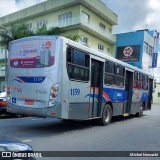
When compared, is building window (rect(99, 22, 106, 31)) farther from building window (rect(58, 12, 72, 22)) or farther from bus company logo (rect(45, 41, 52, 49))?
bus company logo (rect(45, 41, 52, 49))

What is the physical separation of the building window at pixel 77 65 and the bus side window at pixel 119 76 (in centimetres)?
309

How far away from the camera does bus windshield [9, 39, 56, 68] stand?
30.9 ft

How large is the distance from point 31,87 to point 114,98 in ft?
16.1

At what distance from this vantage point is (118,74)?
13492 mm

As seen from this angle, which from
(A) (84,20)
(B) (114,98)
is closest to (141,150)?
(B) (114,98)

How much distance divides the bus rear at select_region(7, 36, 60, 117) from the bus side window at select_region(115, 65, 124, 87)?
484cm

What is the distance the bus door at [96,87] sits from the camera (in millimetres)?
11047

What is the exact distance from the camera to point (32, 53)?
978 centimetres

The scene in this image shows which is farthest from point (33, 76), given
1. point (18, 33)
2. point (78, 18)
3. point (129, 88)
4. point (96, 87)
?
point (78, 18)

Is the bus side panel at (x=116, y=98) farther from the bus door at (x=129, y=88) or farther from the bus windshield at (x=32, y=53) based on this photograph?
the bus windshield at (x=32, y=53)

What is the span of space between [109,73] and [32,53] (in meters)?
4.10

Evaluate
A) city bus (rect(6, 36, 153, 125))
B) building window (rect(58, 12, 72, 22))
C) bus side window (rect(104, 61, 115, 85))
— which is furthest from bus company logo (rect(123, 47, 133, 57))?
city bus (rect(6, 36, 153, 125))

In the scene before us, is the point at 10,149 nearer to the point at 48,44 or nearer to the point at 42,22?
the point at 48,44

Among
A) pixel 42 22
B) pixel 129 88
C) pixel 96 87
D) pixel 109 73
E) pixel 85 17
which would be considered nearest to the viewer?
pixel 96 87
